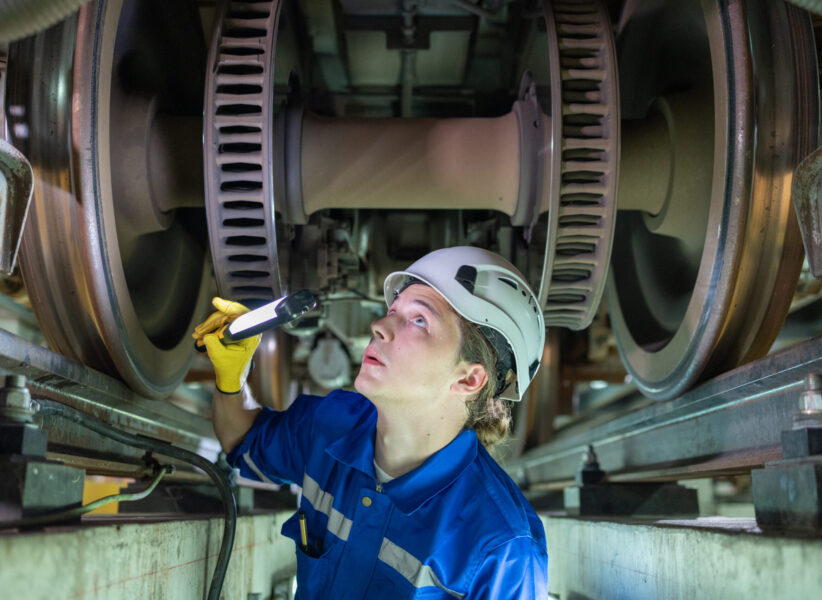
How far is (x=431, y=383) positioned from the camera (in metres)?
1.39

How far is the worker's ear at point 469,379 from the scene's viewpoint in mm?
1426

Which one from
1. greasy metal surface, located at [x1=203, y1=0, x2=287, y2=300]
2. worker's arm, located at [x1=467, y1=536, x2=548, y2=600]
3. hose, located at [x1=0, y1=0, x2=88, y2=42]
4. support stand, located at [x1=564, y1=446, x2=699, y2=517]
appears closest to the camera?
hose, located at [x1=0, y1=0, x2=88, y2=42]

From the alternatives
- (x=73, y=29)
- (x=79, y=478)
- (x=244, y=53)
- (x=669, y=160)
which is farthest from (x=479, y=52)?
(x=79, y=478)

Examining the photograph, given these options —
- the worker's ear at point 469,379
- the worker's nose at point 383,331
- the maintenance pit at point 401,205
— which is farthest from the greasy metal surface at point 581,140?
the worker's nose at point 383,331

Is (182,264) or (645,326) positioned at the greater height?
(182,264)

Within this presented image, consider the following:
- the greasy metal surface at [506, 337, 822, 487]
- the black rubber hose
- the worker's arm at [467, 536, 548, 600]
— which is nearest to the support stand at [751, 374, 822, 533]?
the greasy metal surface at [506, 337, 822, 487]

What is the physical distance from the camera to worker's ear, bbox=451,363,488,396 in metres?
1.43

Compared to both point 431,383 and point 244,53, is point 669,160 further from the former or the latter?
point 244,53

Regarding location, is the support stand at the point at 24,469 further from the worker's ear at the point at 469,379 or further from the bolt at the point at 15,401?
the worker's ear at the point at 469,379

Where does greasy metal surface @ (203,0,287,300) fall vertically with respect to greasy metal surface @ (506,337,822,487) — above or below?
above

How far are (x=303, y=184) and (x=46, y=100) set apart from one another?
0.55m

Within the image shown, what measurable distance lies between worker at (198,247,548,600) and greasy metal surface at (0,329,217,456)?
0.18 m

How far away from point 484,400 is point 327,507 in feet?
1.20

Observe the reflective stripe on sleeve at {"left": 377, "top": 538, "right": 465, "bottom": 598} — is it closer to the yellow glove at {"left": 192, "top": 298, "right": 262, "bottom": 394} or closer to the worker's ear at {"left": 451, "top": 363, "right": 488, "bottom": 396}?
the worker's ear at {"left": 451, "top": 363, "right": 488, "bottom": 396}
